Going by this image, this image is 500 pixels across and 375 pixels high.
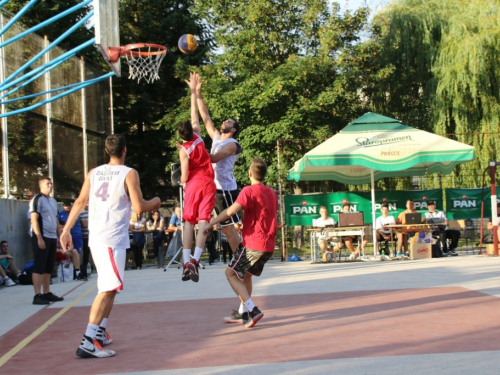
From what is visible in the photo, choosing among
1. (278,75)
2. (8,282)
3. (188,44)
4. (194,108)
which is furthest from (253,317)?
(278,75)

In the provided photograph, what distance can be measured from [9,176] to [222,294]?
8.47 metres

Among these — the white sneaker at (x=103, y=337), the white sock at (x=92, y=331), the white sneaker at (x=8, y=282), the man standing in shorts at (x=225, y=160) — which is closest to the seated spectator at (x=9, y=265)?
the white sneaker at (x=8, y=282)

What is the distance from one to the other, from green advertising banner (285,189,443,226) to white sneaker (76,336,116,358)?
15.2 meters

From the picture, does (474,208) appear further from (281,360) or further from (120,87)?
(120,87)

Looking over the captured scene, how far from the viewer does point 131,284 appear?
46.3 feet

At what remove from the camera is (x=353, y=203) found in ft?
70.3

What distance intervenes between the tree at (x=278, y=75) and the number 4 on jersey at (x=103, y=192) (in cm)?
2345

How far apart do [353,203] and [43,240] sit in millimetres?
12346

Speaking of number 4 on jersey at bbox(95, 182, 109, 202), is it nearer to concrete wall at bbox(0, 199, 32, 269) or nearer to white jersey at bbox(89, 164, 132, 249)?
white jersey at bbox(89, 164, 132, 249)

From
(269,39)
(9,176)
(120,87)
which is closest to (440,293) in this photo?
(9,176)

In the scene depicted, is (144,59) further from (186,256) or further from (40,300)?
(186,256)

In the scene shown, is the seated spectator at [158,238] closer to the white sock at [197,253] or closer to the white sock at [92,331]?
the white sock at [197,253]

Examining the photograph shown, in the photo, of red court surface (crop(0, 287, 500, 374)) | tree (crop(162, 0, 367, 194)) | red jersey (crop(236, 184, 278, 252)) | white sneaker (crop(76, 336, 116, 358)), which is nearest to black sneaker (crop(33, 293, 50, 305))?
red court surface (crop(0, 287, 500, 374))

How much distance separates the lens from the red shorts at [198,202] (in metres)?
8.67
